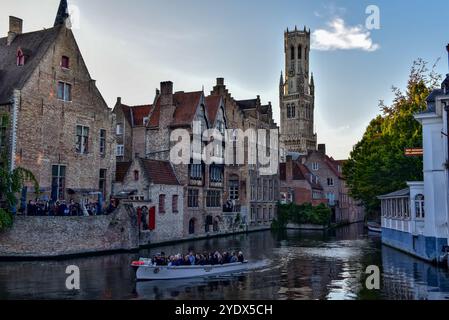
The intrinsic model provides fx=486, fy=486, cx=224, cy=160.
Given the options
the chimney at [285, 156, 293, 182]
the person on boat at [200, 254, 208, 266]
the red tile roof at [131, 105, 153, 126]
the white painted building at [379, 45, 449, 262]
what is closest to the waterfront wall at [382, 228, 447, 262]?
the white painted building at [379, 45, 449, 262]

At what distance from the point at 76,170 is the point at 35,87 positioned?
7.80m

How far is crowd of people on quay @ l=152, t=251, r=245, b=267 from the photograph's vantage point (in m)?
25.6

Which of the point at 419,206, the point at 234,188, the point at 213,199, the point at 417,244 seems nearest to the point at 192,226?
the point at 213,199

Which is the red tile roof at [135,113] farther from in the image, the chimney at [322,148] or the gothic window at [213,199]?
the chimney at [322,148]

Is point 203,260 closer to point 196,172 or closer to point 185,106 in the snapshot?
point 196,172

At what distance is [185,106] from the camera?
50531mm

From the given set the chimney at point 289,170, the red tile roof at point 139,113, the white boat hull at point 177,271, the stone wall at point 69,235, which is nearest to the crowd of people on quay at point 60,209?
the stone wall at point 69,235

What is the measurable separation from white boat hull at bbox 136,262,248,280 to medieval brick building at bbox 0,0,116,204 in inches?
635

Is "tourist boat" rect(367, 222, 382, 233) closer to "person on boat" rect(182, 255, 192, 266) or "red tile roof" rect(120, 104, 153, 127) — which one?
"red tile roof" rect(120, 104, 153, 127)

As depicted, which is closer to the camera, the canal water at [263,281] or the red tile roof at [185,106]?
the canal water at [263,281]

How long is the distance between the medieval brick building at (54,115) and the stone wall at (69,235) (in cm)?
534

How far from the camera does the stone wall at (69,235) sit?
31.9 metres
